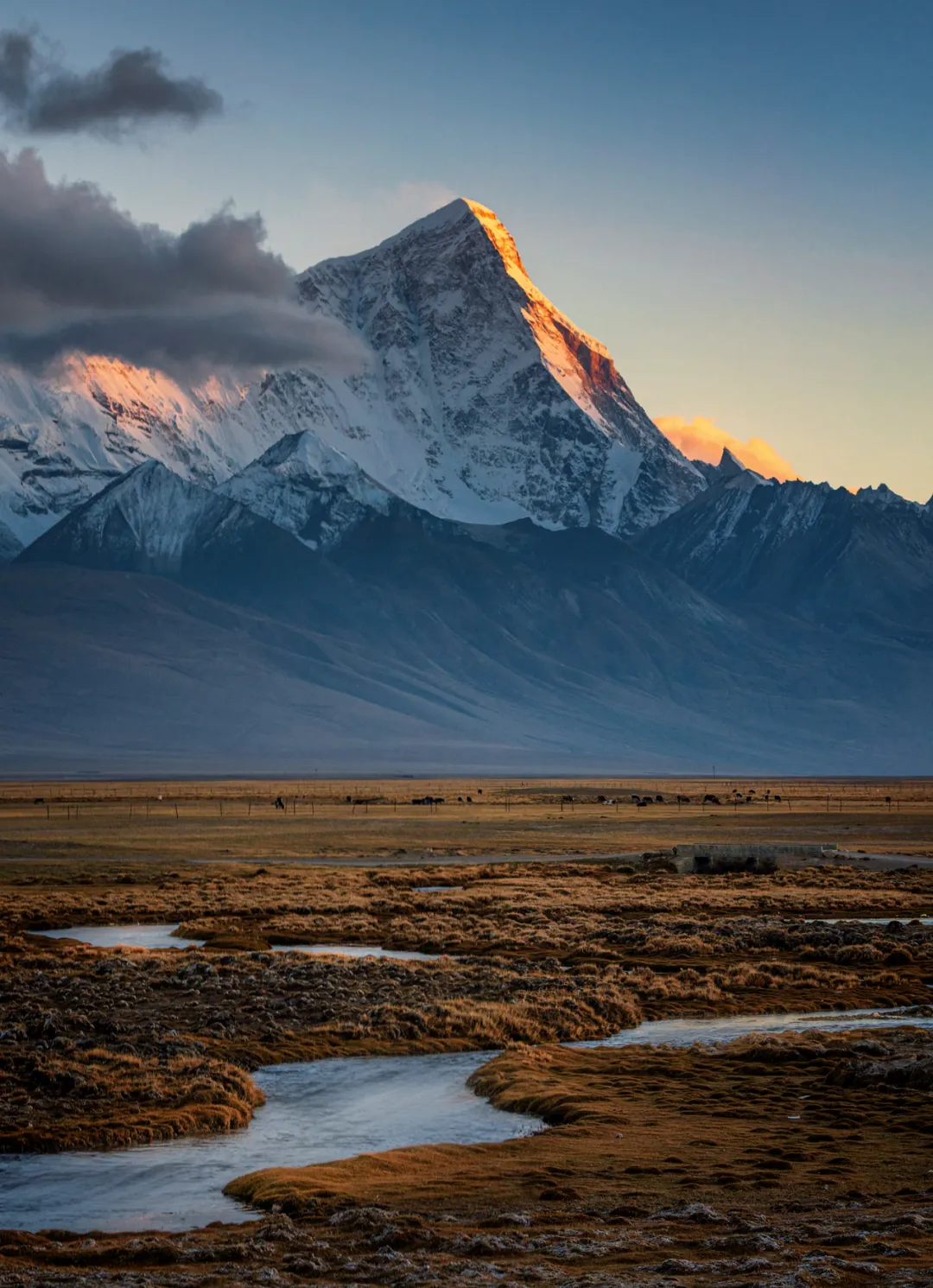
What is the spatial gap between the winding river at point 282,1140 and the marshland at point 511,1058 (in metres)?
0.25

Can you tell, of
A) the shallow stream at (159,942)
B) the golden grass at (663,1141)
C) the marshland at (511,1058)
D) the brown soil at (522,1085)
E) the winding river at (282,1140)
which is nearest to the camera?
the brown soil at (522,1085)

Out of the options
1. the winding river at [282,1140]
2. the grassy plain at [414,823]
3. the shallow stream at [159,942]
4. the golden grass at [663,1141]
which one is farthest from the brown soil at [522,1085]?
the grassy plain at [414,823]

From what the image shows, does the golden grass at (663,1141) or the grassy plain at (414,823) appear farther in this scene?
the grassy plain at (414,823)

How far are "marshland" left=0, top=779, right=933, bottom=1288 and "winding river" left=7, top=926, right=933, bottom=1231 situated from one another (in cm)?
25

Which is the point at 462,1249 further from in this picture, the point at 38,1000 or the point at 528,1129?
the point at 38,1000

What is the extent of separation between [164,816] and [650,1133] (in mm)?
92503

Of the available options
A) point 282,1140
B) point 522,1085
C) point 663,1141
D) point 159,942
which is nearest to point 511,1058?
point 522,1085

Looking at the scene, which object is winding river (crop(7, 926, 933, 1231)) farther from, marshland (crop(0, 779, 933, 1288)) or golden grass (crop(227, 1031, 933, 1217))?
golden grass (crop(227, 1031, 933, 1217))

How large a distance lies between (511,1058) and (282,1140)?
6.85 m

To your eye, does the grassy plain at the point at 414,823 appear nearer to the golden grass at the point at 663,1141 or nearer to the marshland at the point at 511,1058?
the marshland at the point at 511,1058

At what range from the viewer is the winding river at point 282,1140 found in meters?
20.7

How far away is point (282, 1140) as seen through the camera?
81.1ft

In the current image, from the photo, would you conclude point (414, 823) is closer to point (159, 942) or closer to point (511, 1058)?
point (159, 942)

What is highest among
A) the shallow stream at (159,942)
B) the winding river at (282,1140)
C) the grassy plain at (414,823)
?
the winding river at (282,1140)
